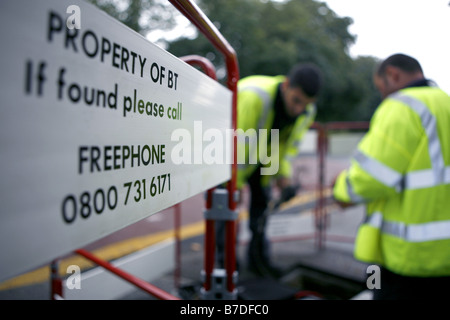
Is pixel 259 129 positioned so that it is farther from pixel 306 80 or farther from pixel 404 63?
pixel 404 63

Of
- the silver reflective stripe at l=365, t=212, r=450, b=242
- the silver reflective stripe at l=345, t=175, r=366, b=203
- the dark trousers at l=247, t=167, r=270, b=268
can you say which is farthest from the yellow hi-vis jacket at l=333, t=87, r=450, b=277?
the dark trousers at l=247, t=167, r=270, b=268

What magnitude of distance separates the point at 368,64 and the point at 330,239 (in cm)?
2998

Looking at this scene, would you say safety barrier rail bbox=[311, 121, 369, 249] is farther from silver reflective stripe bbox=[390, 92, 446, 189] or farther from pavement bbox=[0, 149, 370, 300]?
silver reflective stripe bbox=[390, 92, 446, 189]

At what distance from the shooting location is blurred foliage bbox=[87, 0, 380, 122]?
15375mm

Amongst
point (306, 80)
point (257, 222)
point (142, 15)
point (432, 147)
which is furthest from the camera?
point (142, 15)

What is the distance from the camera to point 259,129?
9.78 ft

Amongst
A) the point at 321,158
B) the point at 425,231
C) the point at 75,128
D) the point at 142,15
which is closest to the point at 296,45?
the point at 142,15

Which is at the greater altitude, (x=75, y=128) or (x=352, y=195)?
Answer: (x=75, y=128)

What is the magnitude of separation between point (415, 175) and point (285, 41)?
2430 cm

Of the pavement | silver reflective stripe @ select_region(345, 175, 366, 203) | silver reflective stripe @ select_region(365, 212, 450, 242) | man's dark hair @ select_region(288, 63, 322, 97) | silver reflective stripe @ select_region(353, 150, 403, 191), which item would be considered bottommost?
the pavement

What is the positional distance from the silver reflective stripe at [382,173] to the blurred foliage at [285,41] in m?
12.8

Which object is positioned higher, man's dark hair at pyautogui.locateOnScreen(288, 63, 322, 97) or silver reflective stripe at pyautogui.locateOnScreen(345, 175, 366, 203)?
man's dark hair at pyautogui.locateOnScreen(288, 63, 322, 97)
